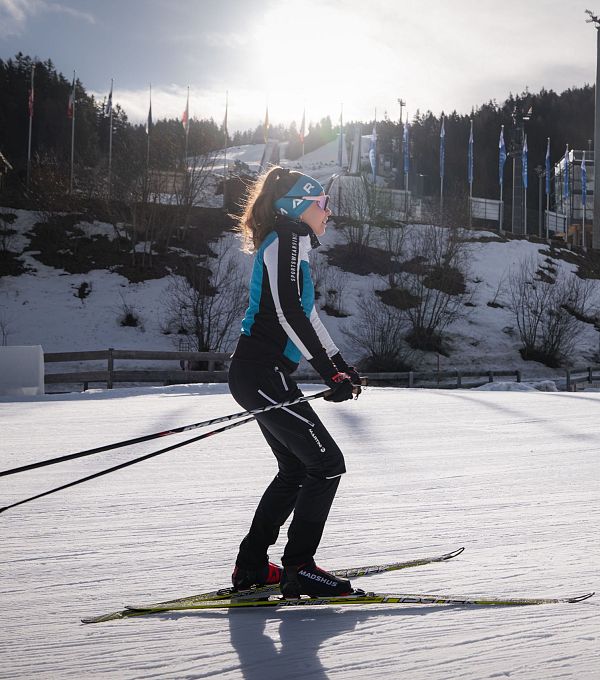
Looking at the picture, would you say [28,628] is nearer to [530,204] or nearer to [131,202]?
[131,202]

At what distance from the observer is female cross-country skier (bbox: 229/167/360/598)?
3070mm

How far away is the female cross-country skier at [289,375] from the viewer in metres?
3.07

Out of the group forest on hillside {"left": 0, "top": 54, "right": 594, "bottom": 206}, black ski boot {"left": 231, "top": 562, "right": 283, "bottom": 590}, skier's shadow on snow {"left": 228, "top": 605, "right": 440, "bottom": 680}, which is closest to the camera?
skier's shadow on snow {"left": 228, "top": 605, "right": 440, "bottom": 680}

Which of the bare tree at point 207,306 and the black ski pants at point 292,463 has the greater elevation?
the bare tree at point 207,306

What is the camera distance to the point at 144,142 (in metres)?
43.5

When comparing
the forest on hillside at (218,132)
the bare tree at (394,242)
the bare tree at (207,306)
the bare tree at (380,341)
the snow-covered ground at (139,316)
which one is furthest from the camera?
the forest on hillside at (218,132)

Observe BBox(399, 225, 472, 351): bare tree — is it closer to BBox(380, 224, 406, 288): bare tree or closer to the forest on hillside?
BBox(380, 224, 406, 288): bare tree

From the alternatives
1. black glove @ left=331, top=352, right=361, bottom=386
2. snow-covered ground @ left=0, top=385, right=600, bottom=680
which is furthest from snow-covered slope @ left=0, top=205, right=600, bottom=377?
black glove @ left=331, top=352, right=361, bottom=386

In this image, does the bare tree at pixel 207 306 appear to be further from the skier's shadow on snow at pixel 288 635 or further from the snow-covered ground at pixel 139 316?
the skier's shadow on snow at pixel 288 635

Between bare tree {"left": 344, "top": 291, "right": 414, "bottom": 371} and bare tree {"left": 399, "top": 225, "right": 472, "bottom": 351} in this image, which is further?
bare tree {"left": 399, "top": 225, "right": 472, "bottom": 351}

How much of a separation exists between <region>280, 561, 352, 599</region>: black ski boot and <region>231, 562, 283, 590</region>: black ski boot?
0.16 meters

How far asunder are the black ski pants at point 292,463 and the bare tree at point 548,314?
3005 cm

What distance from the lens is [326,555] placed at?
12.7ft

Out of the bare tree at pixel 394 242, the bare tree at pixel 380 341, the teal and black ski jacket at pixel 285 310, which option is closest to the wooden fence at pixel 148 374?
the bare tree at pixel 380 341
